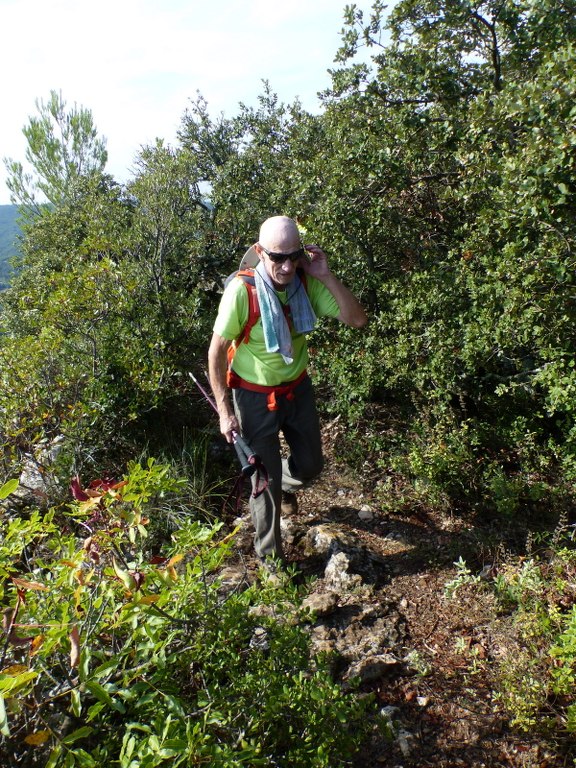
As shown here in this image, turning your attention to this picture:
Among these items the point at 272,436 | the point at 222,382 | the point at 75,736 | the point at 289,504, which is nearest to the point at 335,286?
the point at 222,382

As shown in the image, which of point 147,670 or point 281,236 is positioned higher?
point 281,236

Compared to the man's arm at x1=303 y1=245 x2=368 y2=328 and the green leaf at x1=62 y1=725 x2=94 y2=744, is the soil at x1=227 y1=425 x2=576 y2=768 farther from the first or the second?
the man's arm at x1=303 y1=245 x2=368 y2=328

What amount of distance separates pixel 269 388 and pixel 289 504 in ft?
4.30

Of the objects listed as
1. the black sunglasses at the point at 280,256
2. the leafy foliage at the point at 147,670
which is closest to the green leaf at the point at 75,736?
the leafy foliage at the point at 147,670

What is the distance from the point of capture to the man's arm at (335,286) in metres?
3.26

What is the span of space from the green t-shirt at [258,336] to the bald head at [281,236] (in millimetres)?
288

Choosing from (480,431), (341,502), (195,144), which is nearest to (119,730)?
(341,502)

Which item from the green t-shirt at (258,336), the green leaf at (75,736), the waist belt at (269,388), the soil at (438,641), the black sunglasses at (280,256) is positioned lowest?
the soil at (438,641)

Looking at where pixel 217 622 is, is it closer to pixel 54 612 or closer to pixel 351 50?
pixel 54 612

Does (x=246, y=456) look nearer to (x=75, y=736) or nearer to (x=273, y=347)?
(x=273, y=347)

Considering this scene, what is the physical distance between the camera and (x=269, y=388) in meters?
3.39

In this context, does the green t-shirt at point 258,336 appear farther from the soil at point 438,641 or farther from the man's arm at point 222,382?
the soil at point 438,641

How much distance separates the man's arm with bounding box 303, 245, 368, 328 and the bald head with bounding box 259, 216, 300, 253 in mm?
200

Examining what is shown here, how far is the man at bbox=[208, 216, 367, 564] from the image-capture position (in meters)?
3.17
